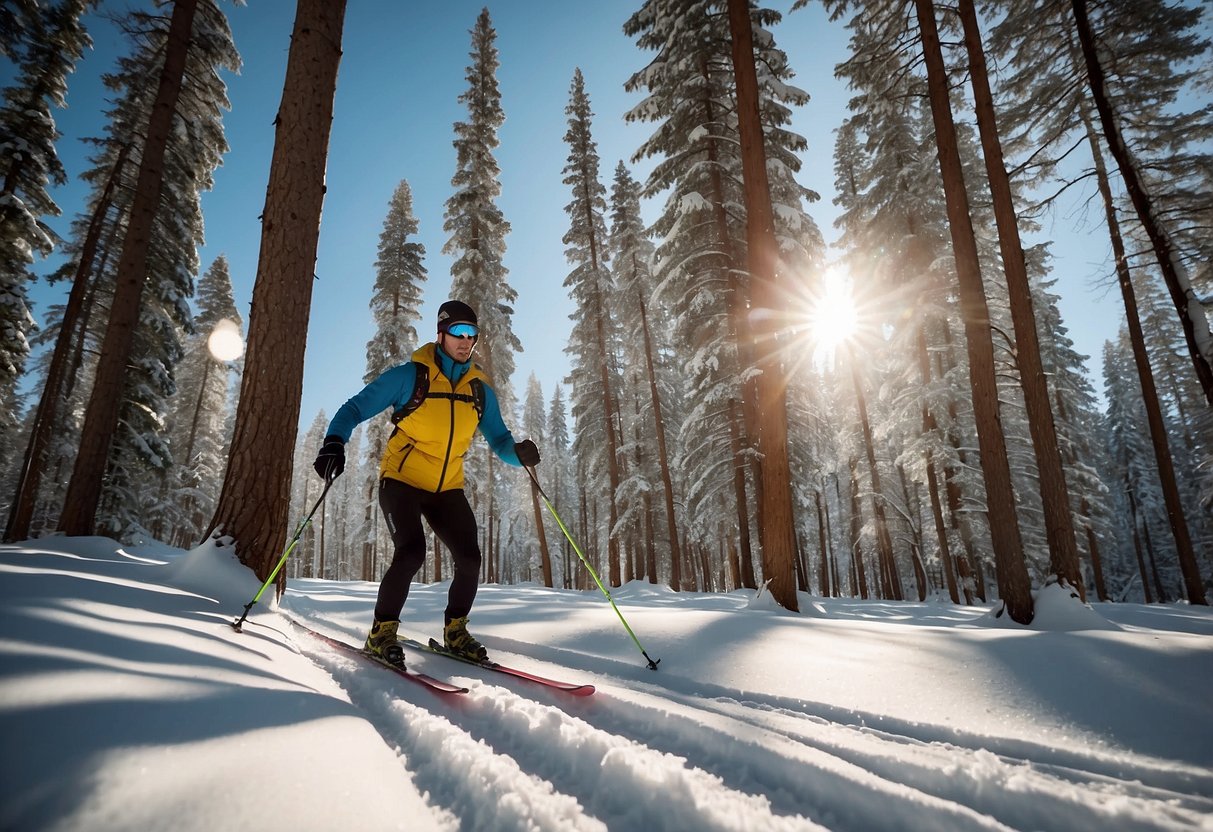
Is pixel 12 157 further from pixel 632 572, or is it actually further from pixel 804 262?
pixel 632 572

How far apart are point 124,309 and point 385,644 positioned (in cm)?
1083

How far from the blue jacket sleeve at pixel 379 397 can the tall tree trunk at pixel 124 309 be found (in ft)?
31.5

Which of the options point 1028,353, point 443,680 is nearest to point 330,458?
point 443,680

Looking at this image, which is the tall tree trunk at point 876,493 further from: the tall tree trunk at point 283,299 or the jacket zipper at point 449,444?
the tall tree trunk at point 283,299

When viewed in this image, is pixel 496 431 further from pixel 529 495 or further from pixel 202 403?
pixel 529 495

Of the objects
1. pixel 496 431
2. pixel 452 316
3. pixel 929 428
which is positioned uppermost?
pixel 929 428

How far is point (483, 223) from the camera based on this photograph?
18375mm

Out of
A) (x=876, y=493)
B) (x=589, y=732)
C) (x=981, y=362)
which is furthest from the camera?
(x=876, y=493)

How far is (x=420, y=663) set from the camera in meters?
3.39

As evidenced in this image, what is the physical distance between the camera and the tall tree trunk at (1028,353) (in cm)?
692

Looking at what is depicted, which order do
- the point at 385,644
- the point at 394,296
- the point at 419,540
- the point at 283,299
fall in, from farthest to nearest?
the point at 394,296
the point at 283,299
the point at 419,540
the point at 385,644

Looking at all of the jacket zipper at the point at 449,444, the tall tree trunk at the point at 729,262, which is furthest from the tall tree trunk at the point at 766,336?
the jacket zipper at the point at 449,444

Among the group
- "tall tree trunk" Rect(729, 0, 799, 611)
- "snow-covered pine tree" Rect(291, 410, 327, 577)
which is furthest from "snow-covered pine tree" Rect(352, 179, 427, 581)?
"snow-covered pine tree" Rect(291, 410, 327, 577)

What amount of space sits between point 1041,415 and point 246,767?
961cm
